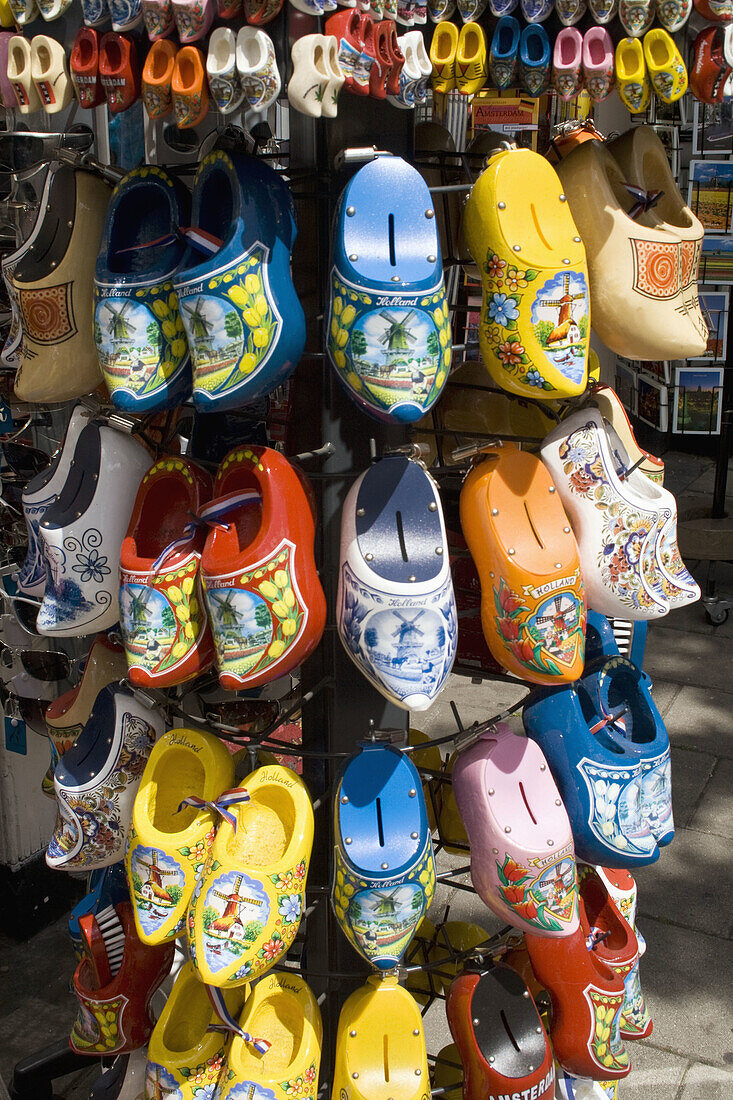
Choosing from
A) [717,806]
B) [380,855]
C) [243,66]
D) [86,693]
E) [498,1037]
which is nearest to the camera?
[243,66]

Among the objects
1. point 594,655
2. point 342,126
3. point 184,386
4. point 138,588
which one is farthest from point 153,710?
point 342,126

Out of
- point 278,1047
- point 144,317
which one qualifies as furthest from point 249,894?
point 144,317

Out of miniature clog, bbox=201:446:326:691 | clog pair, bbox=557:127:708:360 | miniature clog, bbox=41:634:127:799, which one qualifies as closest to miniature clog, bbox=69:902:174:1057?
miniature clog, bbox=41:634:127:799

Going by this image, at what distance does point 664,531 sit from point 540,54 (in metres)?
0.53

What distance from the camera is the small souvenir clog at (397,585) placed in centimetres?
108

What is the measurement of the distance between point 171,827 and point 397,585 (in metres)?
0.43

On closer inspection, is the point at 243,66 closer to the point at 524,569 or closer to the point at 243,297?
the point at 243,297

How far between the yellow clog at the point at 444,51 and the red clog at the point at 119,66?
0.29 m

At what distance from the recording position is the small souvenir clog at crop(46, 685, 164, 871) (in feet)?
4.29

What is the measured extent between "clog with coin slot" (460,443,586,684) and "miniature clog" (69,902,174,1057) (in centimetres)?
62

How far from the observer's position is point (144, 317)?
3.62 ft

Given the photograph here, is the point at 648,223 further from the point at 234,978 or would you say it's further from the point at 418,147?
the point at 234,978

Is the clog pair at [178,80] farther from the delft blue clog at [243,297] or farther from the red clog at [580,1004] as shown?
the red clog at [580,1004]

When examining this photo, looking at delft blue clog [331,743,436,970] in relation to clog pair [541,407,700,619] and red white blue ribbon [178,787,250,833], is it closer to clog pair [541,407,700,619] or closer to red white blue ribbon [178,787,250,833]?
red white blue ribbon [178,787,250,833]
